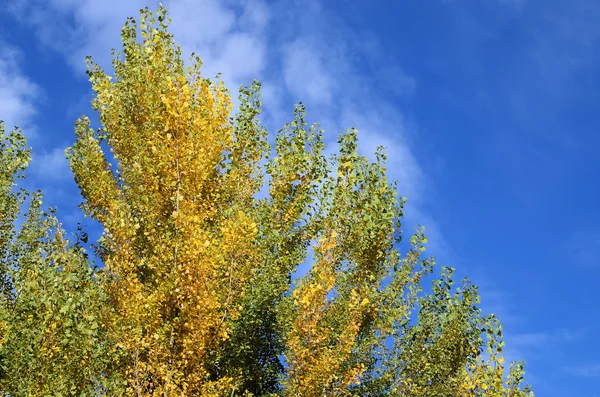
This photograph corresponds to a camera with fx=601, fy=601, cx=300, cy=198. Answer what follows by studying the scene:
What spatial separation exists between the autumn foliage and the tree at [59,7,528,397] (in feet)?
0.17

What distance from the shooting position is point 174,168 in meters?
14.9

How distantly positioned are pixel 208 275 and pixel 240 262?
3.80ft

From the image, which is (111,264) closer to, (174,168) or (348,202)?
(174,168)

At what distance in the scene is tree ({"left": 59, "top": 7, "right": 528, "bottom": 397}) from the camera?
13.4 m

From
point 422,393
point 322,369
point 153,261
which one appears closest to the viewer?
point 322,369

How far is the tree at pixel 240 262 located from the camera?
1344 centimetres

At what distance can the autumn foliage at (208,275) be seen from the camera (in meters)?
13.5

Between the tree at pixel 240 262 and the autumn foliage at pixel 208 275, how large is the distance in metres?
0.05

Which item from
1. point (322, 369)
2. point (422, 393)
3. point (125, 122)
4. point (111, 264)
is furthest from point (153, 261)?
point (422, 393)

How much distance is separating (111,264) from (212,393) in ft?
12.4

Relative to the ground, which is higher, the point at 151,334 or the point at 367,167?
the point at 367,167

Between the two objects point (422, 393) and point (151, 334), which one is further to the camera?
point (422, 393)

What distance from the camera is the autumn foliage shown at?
13.5 m

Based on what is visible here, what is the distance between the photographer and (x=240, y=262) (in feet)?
49.4
